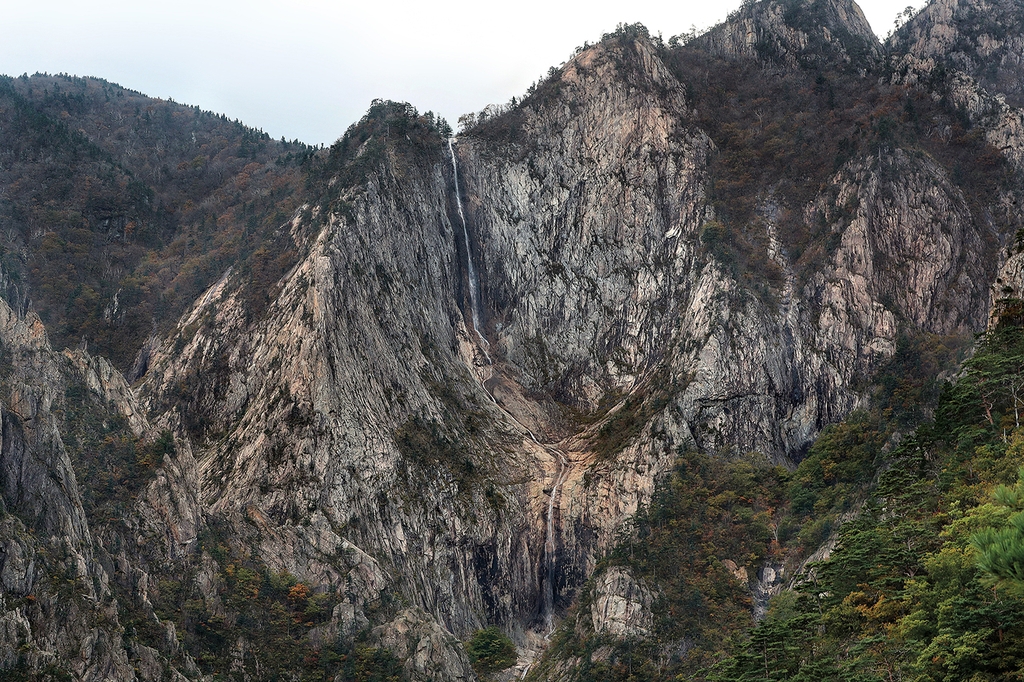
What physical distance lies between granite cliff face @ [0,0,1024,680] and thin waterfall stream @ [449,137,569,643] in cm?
34

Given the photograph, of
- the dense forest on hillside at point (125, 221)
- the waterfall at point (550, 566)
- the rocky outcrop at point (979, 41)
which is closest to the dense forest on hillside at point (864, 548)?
the waterfall at point (550, 566)

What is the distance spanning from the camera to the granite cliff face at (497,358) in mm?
64875

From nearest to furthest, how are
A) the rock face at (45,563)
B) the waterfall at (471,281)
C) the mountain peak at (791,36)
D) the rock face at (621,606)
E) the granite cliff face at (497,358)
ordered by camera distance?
the rock face at (45,563) < the granite cliff face at (497,358) < the rock face at (621,606) < the waterfall at (471,281) < the mountain peak at (791,36)

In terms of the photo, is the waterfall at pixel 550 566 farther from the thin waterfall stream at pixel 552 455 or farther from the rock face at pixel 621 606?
the rock face at pixel 621 606

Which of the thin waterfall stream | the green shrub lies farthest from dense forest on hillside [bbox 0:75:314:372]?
the green shrub

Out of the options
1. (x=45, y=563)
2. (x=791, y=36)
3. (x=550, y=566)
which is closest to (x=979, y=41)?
(x=791, y=36)

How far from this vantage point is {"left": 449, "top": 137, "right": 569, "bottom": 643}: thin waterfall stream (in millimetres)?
87125

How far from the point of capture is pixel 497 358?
105812mm

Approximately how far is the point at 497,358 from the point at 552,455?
589 inches

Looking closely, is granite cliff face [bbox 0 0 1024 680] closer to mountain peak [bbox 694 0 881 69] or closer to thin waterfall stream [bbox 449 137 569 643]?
thin waterfall stream [bbox 449 137 569 643]

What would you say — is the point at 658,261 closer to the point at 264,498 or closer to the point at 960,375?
the point at 960,375

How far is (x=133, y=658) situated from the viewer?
52719 mm

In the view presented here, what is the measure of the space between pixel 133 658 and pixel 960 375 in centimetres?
5497

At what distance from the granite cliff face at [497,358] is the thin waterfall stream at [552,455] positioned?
0.34m
